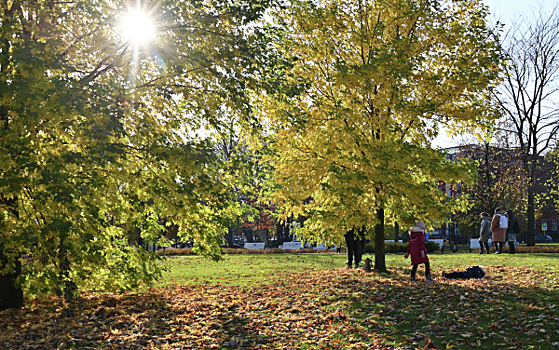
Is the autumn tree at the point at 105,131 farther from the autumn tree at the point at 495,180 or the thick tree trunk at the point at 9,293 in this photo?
the autumn tree at the point at 495,180

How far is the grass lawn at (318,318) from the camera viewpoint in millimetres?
Answer: 6711

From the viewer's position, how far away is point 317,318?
825 cm

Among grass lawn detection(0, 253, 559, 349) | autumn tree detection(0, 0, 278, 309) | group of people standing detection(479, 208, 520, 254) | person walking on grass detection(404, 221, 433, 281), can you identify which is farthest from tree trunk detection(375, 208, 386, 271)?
group of people standing detection(479, 208, 520, 254)

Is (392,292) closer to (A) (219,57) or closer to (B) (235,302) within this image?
(B) (235,302)

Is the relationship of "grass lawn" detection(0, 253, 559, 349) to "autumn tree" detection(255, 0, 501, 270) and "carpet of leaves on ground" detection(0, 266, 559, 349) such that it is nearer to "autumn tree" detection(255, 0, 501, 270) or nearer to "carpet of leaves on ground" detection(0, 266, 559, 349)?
"carpet of leaves on ground" detection(0, 266, 559, 349)

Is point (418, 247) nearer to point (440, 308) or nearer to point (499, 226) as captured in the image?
point (440, 308)

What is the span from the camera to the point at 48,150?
7.45m

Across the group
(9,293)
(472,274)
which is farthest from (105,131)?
(472,274)

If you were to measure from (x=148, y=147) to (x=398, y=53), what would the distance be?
6845mm

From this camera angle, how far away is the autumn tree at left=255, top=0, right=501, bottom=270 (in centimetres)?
1146

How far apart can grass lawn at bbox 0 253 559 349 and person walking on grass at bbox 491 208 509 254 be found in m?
7.40

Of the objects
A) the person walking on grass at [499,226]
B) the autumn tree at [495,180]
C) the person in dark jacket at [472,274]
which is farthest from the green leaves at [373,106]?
the autumn tree at [495,180]

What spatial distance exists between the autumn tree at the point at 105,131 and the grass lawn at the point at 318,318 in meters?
0.73

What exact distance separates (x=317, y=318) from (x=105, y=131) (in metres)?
4.69
